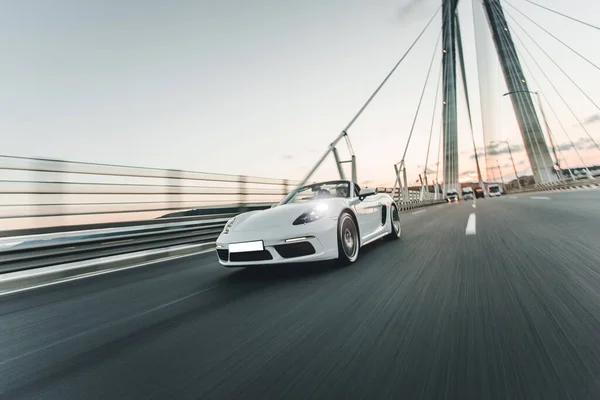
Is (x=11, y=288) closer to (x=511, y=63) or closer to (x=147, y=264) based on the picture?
(x=147, y=264)

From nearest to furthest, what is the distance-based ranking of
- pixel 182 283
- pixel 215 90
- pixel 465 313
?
pixel 465 313, pixel 182 283, pixel 215 90

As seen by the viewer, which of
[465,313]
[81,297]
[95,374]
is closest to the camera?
[95,374]

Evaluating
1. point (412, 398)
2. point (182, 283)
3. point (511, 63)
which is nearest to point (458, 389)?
point (412, 398)

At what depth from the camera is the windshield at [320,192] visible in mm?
5516

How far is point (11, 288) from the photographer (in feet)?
15.0

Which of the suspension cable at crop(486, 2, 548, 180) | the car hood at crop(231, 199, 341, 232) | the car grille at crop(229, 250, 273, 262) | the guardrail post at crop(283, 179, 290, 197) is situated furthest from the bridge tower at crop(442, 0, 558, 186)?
the car grille at crop(229, 250, 273, 262)

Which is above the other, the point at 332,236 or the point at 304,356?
the point at 332,236

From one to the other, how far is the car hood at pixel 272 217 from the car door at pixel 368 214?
74 centimetres

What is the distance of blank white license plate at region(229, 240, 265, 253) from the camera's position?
3943 mm

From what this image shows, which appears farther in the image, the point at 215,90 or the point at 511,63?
the point at 511,63

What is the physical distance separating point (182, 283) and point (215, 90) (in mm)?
11767

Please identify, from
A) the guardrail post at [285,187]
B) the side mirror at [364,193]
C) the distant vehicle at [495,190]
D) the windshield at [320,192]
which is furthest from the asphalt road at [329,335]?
the distant vehicle at [495,190]

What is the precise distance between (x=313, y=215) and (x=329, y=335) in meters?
2.23

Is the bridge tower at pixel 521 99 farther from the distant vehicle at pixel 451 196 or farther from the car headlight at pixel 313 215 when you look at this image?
the car headlight at pixel 313 215
